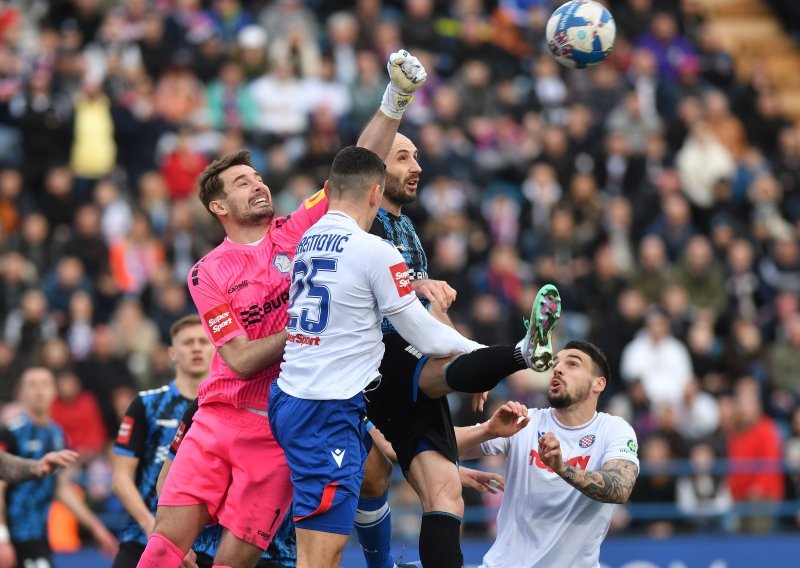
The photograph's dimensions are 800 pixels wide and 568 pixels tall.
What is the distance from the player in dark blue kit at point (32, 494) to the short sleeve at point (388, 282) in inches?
195

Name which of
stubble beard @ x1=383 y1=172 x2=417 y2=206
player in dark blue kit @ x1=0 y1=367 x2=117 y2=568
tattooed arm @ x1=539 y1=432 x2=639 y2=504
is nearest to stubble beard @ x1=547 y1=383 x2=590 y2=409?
tattooed arm @ x1=539 y1=432 x2=639 y2=504

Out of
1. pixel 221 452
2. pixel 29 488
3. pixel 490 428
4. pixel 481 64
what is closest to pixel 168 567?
pixel 221 452

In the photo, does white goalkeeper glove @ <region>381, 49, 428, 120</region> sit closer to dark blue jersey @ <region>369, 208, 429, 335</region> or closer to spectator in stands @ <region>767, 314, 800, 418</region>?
dark blue jersey @ <region>369, 208, 429, 335</region>

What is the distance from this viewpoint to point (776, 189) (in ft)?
67.6

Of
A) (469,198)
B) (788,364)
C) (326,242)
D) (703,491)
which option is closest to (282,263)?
(326,242)

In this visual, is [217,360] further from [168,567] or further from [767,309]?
[767,309]

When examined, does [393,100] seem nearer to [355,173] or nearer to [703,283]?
[355,173]

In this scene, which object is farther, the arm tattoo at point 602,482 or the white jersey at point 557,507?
the white jersey at point 557,507

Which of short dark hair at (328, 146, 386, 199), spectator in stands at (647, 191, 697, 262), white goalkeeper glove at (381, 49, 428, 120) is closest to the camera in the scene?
short dark hair at (328, 146, 386, 199)

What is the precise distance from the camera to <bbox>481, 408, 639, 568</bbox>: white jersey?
30.4 feet

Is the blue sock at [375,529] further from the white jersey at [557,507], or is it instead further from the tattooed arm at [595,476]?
the tattooed arm at [595,476]

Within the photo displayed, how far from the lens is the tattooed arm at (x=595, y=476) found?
328 inches

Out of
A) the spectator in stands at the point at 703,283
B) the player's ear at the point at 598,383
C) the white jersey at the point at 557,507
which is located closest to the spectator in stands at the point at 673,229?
the spectator in stands at the point at 703,283

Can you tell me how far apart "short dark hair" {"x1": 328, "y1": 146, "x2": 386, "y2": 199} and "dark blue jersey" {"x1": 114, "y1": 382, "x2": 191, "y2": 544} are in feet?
9.99
